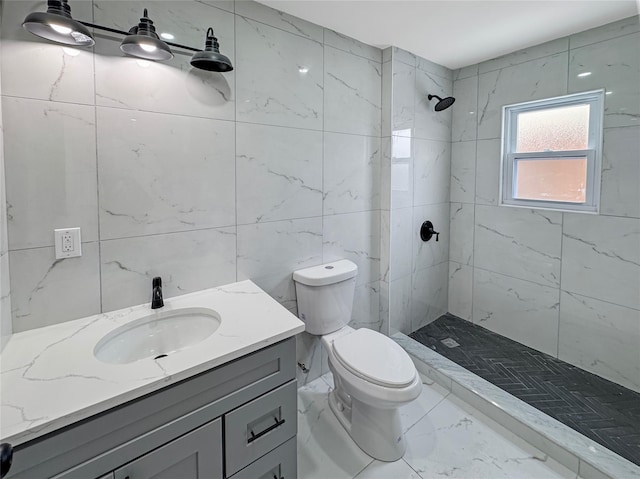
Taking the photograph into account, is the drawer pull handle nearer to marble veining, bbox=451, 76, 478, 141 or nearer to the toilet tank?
the toilet tank

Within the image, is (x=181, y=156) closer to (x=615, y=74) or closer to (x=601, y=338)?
(x=615, y=74)

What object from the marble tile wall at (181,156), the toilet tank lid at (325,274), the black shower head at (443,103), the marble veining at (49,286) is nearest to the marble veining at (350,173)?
the marble tile wall at (181,156)

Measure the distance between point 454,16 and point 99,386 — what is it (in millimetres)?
2364

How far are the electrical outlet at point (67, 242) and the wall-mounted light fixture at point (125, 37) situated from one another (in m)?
0.68

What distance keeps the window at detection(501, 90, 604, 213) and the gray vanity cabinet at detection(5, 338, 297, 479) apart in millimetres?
2231

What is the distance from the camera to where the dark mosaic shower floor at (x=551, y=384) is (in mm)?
1741

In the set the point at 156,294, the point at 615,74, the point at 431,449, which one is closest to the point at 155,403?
the point at 156,294

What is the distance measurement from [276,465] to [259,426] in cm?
21

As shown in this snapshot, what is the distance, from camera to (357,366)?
1620mm

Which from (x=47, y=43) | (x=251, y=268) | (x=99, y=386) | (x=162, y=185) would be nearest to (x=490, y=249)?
(x=251, y=268)

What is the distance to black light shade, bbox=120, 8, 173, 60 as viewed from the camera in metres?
1.20

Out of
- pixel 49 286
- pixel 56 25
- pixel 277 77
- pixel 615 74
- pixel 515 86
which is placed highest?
pixel 515 86

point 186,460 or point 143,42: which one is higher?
point 143,42

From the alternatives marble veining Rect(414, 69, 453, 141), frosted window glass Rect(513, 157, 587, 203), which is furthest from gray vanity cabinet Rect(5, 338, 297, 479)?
frosted window glass Rect(513, 157, 587, 203)
